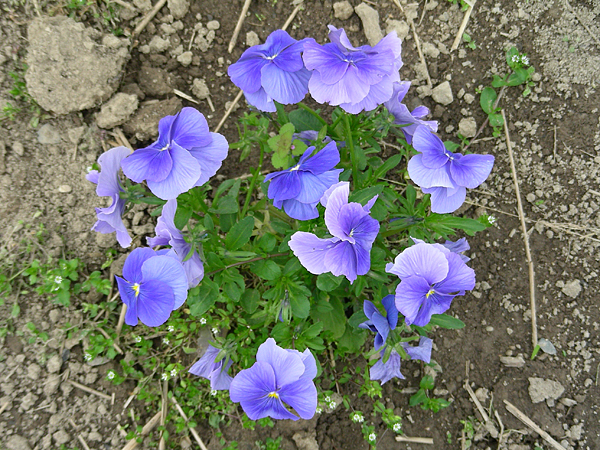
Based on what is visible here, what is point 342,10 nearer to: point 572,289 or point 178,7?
point 178,7

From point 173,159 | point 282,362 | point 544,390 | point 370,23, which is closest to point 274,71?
point 173,159

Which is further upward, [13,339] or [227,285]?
[227,285]

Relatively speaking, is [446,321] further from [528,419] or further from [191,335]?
[191,335]

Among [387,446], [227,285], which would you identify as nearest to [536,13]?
[227,285]

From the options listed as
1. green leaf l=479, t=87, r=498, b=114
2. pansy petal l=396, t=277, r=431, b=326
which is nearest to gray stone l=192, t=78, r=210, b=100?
green leaf l=479, t=87, r=498, b=114

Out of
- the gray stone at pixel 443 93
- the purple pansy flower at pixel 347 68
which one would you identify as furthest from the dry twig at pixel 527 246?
the purple pansy flower at pixel 347 68

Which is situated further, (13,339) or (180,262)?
(13,339)

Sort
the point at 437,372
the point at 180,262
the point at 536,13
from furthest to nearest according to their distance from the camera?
the point at 536,13 < the point at 437,372 < the point at 180,262
